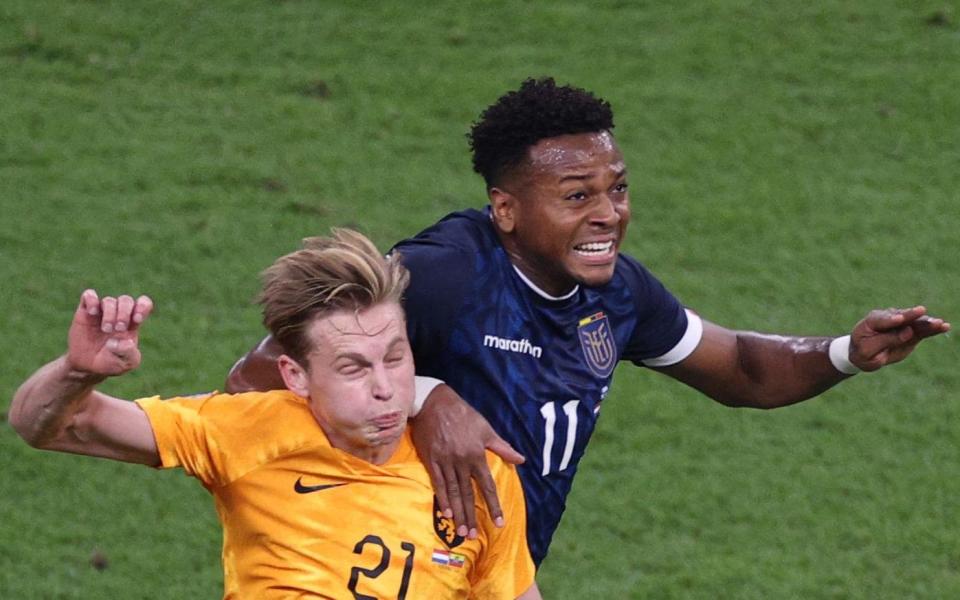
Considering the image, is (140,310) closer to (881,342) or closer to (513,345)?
(513,345)

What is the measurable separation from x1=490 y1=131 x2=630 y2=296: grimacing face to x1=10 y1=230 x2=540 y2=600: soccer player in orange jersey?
0.46 meters

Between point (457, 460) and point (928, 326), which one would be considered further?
point (928, 326)

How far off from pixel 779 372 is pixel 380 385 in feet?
5.06

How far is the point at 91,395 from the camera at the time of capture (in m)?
3.69

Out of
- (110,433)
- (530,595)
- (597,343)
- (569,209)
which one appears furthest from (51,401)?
(597,343)

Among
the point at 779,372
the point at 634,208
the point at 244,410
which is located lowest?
the point at 244,410

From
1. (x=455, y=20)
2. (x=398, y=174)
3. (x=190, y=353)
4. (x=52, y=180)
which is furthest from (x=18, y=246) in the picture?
(x=455, y=20)

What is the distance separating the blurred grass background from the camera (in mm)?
6648

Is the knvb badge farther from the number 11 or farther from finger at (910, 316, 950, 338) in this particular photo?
finger at (910, 316, 950, 338)

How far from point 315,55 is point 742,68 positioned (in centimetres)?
235

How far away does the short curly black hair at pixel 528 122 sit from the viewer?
443cm

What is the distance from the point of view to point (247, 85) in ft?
31.2

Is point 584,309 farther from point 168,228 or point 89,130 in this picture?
point 89,130

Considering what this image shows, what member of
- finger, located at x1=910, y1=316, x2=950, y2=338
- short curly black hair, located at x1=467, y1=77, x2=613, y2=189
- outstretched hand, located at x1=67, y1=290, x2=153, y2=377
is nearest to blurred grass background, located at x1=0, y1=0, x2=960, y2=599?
finger, located at x1=910, y1=316, x2=950, y2=338
